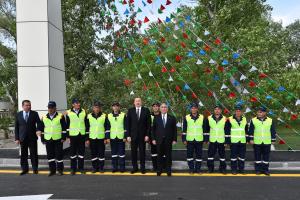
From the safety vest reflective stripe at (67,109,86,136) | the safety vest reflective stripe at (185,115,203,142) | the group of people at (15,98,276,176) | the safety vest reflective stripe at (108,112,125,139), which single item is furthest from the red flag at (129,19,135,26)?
the safety vest reflective stripe at (185,115,203,142)

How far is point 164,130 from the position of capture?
791 centimetres

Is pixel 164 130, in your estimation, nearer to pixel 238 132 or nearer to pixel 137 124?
pixel 137 124

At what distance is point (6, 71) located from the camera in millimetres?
19656

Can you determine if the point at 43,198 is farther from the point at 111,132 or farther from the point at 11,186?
the point at 111,132

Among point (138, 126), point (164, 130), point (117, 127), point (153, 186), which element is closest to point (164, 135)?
point (164, 130)

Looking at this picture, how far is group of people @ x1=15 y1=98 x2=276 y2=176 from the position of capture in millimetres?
7938

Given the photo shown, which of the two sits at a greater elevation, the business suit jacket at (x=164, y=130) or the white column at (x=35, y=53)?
the white column at (x=35, y=53)

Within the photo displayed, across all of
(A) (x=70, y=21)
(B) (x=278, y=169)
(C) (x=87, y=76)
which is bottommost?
(B) (x=278, y=169)

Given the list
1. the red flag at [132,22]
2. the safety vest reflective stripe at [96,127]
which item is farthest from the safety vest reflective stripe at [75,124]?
the red flag at [132,22]

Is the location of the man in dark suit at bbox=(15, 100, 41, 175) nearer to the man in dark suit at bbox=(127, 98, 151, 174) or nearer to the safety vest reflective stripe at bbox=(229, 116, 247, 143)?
the man in dark suit at bbox=(127, 98, 151, 174)

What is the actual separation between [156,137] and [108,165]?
197 cm

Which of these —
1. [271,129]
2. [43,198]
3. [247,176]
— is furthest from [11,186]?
[271,129]

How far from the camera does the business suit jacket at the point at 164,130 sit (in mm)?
7902

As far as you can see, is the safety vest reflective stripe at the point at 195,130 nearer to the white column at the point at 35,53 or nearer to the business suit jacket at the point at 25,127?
the business suit jacket at the point at 25,127
